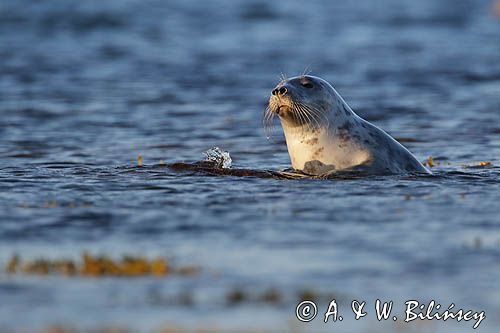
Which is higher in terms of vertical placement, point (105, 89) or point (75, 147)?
point (105, 89)

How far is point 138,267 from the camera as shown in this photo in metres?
7.16

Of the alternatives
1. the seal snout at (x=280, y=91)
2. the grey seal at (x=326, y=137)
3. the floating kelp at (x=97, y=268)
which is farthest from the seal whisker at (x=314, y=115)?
the floating kelp at (x=97, y=268)

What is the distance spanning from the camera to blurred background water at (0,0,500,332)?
6715 mm

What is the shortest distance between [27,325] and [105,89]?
14.6 meters

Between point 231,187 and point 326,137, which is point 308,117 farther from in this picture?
point 231,187

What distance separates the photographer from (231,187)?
10.4 metres

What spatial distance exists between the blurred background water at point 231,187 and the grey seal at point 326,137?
15.9 inches

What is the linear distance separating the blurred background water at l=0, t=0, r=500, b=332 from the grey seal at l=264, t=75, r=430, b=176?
40 centimetres

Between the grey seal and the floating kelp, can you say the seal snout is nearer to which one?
the grey seal

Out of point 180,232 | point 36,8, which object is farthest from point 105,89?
point 36,8

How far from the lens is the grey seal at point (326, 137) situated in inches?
429

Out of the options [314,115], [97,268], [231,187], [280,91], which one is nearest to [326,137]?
[314,115]

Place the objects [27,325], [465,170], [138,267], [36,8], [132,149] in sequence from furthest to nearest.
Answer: [36,8] < [132,149] < [465,170] < [138,267] < [27,325]

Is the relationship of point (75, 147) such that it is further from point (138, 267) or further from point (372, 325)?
point (372, 325)
